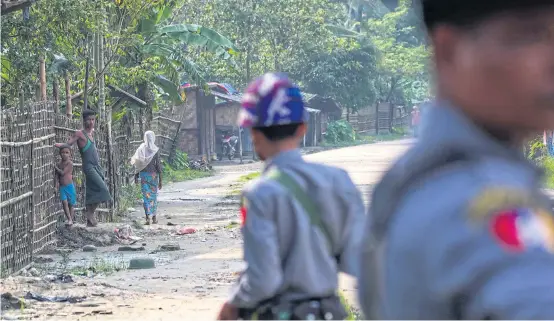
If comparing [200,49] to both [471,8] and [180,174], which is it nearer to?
[180,174]

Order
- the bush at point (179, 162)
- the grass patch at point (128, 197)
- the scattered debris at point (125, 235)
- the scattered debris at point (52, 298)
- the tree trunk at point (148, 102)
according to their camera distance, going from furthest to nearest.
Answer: the bush at point (179, 162), the tree trunk at point (148, 102), the grass patch at point (128, 197), the scattered debris at point (125, 235), the scattered debris at point (52, 298)

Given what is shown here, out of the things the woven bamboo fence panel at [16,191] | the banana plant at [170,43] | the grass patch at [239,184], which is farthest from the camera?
the grass patch at [239,184]

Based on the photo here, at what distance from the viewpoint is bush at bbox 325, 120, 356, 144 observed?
52.1 meters

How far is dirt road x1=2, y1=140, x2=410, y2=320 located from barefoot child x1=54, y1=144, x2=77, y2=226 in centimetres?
68

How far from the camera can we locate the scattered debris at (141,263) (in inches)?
450

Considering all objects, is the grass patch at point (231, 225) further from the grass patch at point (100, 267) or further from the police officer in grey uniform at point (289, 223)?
the police officer in grey uniform at point (289, 223)

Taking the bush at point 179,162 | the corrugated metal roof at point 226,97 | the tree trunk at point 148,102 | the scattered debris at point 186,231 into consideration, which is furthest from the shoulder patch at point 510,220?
the corrugated metal roof at point 226,97

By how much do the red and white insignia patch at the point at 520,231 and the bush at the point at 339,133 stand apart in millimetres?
50435

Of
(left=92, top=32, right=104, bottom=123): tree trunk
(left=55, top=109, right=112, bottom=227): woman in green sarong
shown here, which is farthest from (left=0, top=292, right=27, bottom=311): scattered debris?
(left=92, top=32, right=104, bottom=123): tree trunk

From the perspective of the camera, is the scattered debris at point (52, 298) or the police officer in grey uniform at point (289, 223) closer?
the police officer in grey uniform at point (289, 223)

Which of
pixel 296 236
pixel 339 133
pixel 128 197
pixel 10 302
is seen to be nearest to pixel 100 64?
pixel 128 197

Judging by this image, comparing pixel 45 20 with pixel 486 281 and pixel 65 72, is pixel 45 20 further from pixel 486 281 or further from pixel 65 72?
pixel 486 281

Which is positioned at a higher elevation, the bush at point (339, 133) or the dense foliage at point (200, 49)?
the dense foliage at point (200, 49)

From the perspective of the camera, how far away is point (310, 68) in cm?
4900
